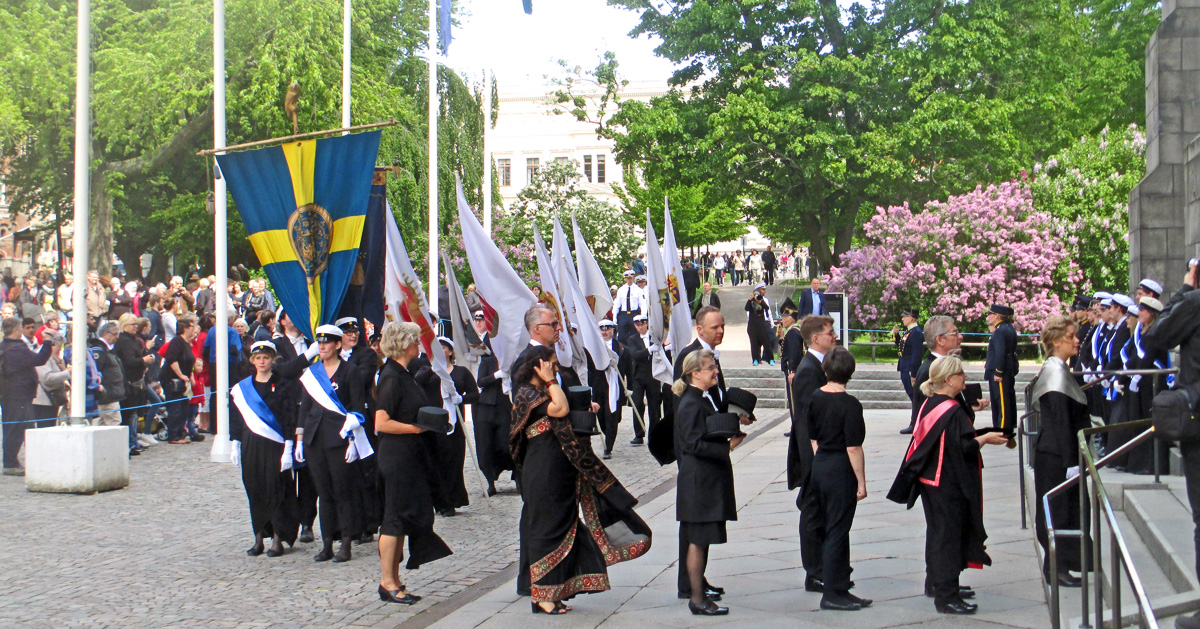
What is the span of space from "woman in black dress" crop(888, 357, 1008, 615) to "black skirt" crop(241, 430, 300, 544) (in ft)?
14.9

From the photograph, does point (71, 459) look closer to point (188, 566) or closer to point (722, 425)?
point (188, 566)

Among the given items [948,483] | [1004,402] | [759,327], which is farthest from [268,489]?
[759,327]

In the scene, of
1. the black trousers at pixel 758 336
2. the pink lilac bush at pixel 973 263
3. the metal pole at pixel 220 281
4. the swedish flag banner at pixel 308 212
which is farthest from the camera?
the pink lilac bush at pixel 973 263

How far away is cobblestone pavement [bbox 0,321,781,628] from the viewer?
6.92 meters

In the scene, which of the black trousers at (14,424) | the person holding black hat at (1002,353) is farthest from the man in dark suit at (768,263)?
the black trousers at (14,424)

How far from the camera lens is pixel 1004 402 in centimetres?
1267

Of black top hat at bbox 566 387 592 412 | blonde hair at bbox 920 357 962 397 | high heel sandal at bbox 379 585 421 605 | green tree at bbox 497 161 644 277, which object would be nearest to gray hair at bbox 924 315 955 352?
blonde hair at bbox 920 357 962 397

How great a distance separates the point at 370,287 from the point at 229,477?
3.98 metres

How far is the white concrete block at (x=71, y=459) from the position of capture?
37.5 feet

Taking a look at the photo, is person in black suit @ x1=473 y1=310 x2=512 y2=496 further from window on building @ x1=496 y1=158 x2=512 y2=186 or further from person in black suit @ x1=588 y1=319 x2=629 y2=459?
window on building @ x1=496 y1=158 x2=512 y2=186

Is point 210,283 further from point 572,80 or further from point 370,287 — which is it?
point 572,80

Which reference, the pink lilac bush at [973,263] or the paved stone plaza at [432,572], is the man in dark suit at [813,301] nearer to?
the pink lilac bush at [973,263]

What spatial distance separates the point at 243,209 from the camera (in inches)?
386

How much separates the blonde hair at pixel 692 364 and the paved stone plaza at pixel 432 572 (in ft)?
4.36
